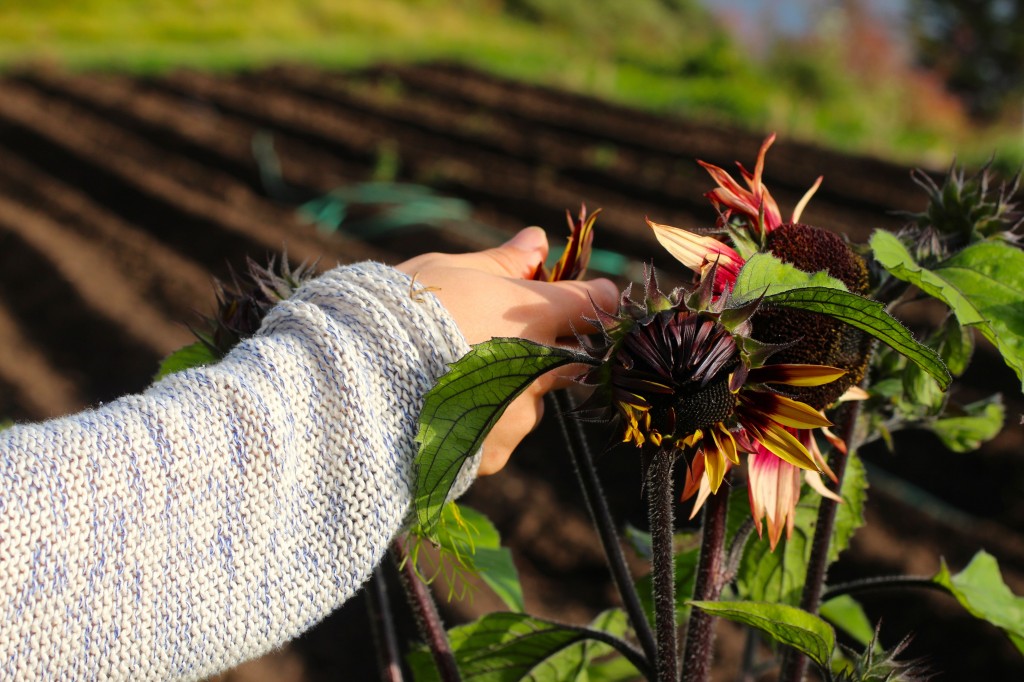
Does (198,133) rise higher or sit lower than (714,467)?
lower

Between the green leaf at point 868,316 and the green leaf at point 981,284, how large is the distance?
2.6 inches

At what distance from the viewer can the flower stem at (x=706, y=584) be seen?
3.11ft

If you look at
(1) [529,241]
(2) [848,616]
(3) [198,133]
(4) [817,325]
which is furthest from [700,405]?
(3) [198,133]

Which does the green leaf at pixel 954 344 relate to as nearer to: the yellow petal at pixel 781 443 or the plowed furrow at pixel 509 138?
the yellow petal at pixel 781 443

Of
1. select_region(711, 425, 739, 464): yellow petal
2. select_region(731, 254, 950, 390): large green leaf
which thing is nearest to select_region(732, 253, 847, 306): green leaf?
select_region(731, 254, 950, 390): large green leaf

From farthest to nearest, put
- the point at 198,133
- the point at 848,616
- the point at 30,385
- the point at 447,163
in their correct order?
the point at 198,133, the point at 447,163, the point at 30,385, the point at 848,616

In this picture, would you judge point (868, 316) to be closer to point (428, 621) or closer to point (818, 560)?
point (818, 560)

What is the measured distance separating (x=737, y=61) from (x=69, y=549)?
44.9 feet

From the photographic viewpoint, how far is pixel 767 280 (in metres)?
0.78

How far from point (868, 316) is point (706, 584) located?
12.6 inches

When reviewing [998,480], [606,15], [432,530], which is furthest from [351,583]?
[606,15]

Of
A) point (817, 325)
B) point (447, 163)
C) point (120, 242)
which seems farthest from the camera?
point (447, 163)

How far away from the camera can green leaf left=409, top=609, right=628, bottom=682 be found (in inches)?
43.3

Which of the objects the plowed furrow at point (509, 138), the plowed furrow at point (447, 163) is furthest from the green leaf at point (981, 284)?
the plowed furrow at point (509, 138)
